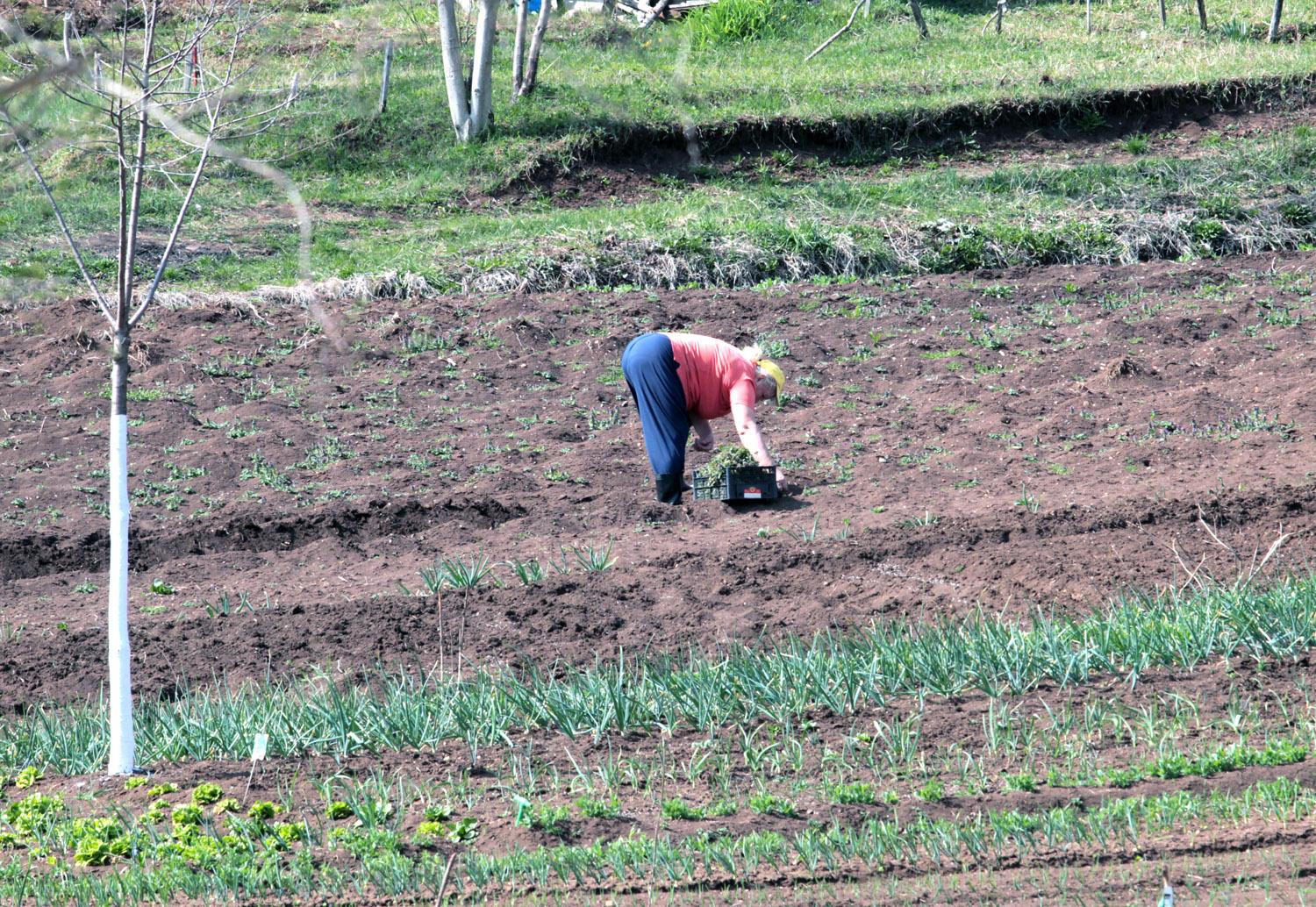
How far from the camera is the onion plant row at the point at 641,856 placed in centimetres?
405

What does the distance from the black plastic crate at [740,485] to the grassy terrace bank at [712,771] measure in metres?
2.14

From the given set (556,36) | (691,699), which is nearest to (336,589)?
(691,699)

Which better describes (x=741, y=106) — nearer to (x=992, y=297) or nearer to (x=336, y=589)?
(x=992, y=297)

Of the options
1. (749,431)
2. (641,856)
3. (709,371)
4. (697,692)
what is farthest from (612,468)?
(641,856)

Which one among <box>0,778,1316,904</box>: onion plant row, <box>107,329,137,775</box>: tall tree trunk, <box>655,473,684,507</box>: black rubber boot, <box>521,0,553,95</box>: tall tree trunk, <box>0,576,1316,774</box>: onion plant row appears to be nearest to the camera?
<box>0,778,1316,904</box>: onion plant row

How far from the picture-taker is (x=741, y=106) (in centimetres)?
1648

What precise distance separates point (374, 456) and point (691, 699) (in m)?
4.57

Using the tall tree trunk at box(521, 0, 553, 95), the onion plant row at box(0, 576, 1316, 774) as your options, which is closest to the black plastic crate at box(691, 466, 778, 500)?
the onion plant row at box(0, 576, 1316, 774)

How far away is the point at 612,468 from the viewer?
8.66 metres

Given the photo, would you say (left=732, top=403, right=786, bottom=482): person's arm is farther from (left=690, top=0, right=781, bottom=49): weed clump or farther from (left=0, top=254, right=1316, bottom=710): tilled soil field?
(left=690, top=0, right=781, bottom=49): weed clump

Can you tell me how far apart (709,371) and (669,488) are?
740 millimetres

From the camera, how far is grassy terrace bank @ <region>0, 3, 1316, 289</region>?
40.7 ft

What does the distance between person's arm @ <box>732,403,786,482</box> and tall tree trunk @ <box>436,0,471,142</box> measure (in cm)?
887

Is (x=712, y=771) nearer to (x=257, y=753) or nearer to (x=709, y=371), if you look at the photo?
(x=257, y=753)
